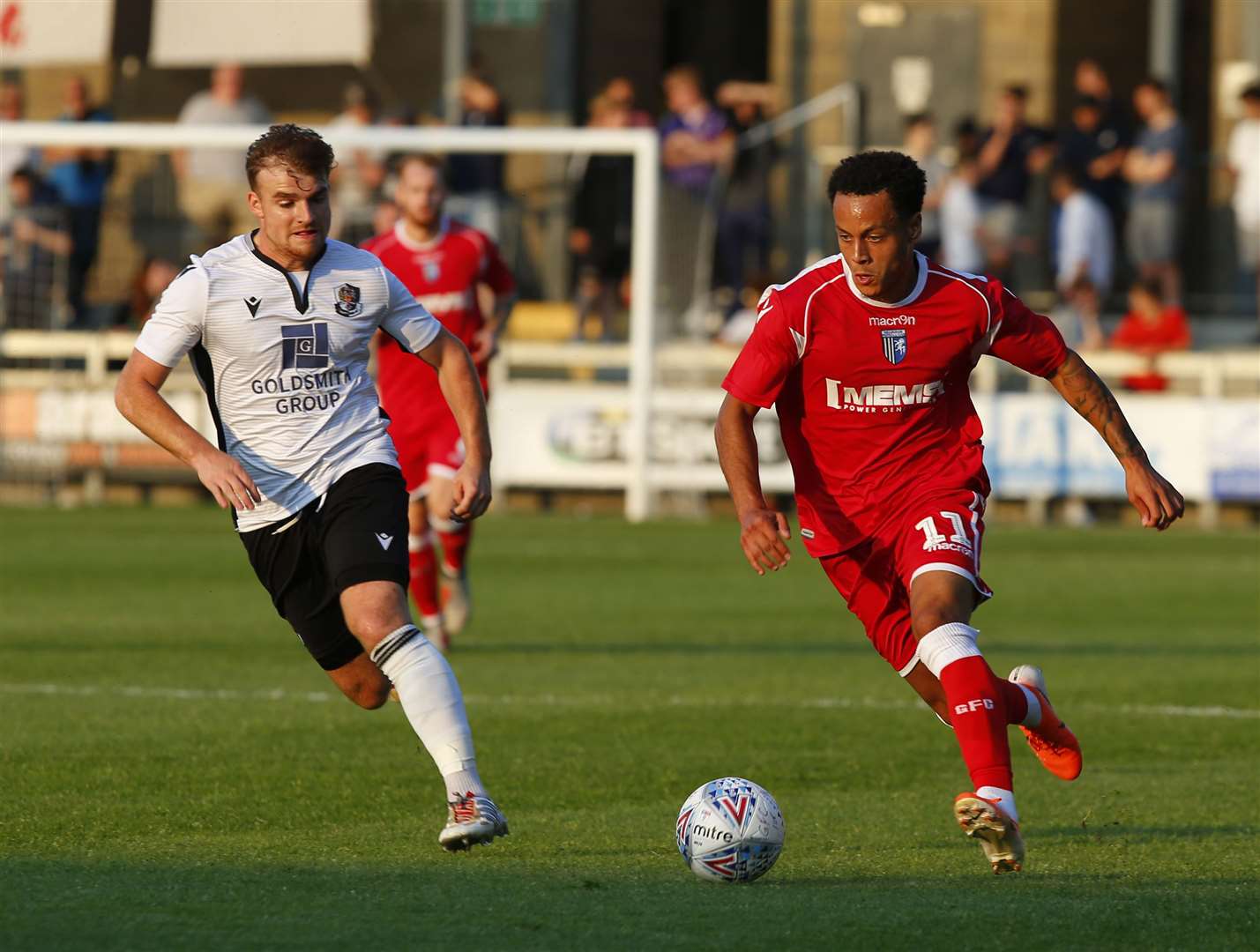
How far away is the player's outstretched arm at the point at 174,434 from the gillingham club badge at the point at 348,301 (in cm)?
54

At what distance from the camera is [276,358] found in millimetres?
7043

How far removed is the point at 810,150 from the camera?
2466cm

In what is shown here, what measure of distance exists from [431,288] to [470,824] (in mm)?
6604

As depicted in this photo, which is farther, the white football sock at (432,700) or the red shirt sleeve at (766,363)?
the red shirt sleeve at (766,363)

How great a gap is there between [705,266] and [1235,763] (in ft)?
44.8

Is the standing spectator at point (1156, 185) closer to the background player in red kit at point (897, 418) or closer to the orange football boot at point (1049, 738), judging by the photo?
the background player in red kit at point (897, 418)

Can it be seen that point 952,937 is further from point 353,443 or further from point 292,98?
point 292,98

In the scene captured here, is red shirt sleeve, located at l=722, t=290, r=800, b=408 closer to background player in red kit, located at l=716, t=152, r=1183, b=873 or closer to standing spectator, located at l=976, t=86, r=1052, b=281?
background player in red kit, located at l=716, t=152, r=1183, b=873

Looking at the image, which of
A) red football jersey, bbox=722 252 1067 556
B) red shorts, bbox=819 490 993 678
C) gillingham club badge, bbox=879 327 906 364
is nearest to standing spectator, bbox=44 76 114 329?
red football jersey, bbox=722 252 1067 556

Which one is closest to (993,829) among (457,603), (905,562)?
(905,562)

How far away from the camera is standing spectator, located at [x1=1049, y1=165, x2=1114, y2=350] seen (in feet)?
72.2

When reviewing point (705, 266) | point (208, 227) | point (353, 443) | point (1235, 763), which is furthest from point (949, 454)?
point (208, 227)

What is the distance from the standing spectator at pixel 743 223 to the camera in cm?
2233

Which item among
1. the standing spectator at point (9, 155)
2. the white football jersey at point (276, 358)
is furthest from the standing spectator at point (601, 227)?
the white football jersey at point (276, 358)
